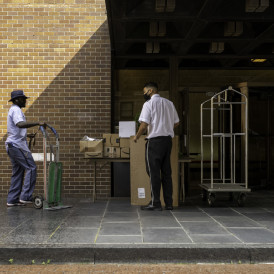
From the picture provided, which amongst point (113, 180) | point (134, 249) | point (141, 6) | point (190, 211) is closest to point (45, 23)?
point (141, 6)

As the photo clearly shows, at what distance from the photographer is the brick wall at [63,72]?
8.73 meters

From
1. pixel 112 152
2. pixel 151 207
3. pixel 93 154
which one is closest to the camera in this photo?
pixel 151 207

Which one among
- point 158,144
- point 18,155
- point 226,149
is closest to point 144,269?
point 158,144

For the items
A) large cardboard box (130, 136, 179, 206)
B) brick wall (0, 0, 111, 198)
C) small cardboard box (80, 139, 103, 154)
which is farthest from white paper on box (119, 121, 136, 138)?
brick wall (0, 0, 111, 198)

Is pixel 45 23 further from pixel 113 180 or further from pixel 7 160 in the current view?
pixel 113 180

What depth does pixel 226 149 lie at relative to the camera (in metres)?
9.70

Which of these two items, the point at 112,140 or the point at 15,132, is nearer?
the point at 15,132

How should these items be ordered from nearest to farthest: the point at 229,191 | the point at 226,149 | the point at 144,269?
the point at 144,269 → the point at 229,191 → the point at 226,149

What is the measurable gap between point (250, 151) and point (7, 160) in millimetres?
5804

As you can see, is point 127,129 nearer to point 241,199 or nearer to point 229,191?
point 229,191

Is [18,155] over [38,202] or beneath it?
over

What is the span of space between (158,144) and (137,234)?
203 centimetres

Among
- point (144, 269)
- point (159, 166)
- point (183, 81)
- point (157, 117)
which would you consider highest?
point (183, 81)

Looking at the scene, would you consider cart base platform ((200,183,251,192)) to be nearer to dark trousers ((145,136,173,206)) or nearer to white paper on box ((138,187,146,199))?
dark trousers ((145,136,173,206))
